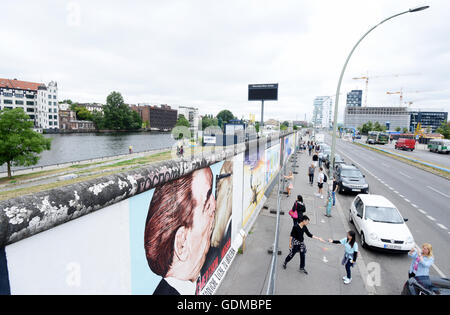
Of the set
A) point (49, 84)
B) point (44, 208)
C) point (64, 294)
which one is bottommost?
point (64, 294)

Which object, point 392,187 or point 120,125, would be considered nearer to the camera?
point 392,187

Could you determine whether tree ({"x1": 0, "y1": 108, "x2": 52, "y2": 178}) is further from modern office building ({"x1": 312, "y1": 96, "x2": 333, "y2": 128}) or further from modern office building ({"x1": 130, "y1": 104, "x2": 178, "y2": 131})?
modern office building ({"x1": 130, "y1": 104, "x2": 178, "y2": 131})

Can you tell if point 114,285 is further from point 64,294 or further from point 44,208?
point 44,208

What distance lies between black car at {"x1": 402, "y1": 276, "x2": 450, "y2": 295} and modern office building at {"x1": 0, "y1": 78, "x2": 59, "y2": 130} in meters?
121

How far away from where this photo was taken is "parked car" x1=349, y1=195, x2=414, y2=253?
7.59 m

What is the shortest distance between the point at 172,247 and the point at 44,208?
94.5 inches

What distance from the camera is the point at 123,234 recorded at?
2602 millimetres

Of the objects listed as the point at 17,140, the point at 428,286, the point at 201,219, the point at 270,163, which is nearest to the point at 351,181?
the point at 270,163

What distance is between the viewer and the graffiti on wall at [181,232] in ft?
9.66

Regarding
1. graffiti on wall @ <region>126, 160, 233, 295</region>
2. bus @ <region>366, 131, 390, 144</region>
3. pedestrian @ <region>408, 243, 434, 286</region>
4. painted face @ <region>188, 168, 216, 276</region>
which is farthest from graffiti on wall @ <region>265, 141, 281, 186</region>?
bus @ <region>366, 131, 390, 144</region>

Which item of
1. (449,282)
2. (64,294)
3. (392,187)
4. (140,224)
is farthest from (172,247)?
(392,187)

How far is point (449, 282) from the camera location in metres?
4.75

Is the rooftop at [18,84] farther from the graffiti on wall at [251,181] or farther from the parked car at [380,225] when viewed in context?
the parked car at [380,225]

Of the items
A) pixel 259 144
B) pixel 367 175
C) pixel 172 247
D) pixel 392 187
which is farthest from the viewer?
pixel 367 175
